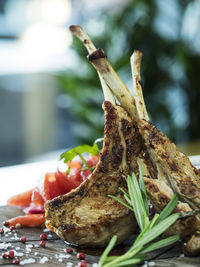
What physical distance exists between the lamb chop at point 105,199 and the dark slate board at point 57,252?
5cm

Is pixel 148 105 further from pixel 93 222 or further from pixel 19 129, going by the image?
pixel 93 222

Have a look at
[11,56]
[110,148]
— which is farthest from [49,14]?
[110,148]

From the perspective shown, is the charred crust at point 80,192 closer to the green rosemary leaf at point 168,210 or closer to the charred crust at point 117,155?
the charred crust at point 117,155

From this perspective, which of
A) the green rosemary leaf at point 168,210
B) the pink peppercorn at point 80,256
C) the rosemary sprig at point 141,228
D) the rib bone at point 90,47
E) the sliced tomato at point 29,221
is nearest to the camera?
the rosemary sprig at point 141,228

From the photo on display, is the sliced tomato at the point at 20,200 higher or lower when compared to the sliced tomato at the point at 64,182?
lower

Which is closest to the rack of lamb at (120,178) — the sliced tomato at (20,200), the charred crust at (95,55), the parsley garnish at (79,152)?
the charred crust at (95,55)

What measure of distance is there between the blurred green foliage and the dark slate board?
3.60 metres

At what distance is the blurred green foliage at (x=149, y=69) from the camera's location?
17.3 ft

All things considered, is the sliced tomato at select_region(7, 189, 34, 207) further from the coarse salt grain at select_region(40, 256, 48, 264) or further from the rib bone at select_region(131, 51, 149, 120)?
the rib bone at select_region(131, 51, 149, 120)

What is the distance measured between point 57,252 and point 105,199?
0.25m

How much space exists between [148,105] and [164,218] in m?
4.18

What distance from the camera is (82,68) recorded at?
5.28 meters

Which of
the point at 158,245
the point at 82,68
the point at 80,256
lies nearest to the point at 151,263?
the point at 158,245

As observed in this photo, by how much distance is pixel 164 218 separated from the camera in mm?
1312
